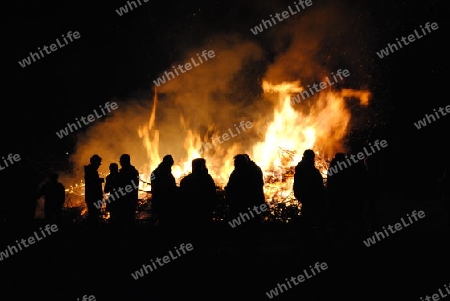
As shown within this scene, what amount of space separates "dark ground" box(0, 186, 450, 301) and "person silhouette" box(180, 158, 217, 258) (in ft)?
1.55

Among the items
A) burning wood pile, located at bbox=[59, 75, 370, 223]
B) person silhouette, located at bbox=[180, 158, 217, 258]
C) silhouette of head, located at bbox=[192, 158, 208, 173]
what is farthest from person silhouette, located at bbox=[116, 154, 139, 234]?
burning wood pile, located at bbox=[59, 75, 370, 223]

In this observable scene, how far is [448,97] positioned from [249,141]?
32.5 feet

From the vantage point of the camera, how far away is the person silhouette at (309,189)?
6688 mm

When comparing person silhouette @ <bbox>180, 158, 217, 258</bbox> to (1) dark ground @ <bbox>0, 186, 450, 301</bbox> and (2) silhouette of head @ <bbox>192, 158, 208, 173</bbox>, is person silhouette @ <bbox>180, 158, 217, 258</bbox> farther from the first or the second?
Answer: (1) dark ground @ <bbox>0, 186, 450, 301</bbox>

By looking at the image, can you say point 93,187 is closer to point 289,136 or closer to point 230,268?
point 230,268

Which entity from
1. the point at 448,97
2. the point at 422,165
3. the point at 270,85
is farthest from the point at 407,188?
the point at 270,85

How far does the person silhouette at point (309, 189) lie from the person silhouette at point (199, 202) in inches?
72.1

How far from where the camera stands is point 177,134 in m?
22.9

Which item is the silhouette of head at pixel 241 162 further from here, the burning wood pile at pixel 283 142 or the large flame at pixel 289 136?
the large flame at pixel 289 136

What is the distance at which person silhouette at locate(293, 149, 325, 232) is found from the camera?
6688 mm

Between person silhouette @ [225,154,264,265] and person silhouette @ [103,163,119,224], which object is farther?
person silhouette @ [103,163,119,224]

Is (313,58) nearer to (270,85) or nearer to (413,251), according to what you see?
(270,85)

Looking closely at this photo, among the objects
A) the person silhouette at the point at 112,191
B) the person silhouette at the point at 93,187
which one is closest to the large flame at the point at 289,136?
the person silhouette at the point at 93,187

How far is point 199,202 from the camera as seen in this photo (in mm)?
6344
